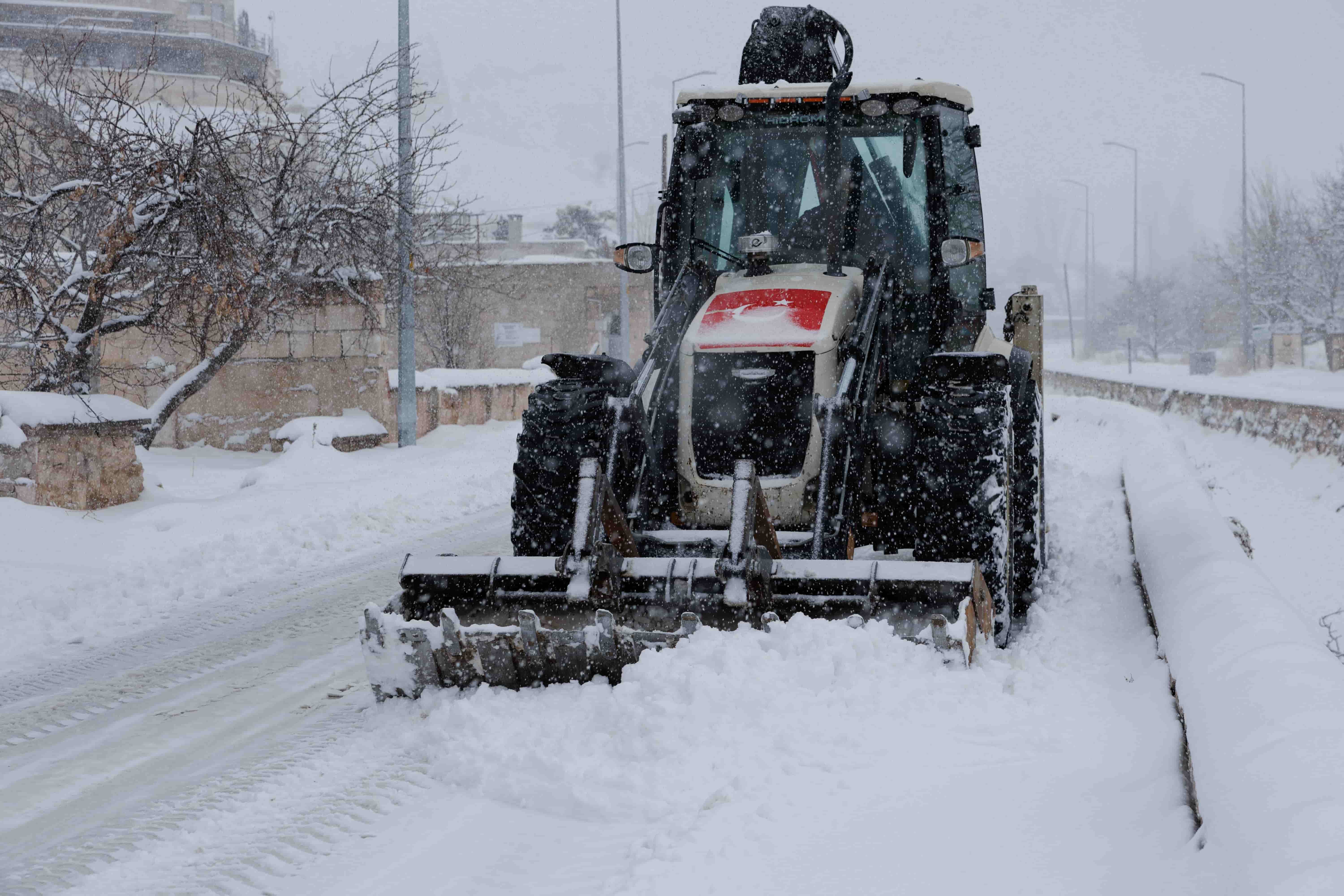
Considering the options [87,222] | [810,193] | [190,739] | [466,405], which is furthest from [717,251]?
[466,405]

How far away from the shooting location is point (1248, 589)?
18.8 feet

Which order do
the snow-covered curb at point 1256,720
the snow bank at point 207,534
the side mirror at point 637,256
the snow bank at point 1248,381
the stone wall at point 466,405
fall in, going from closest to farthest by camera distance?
the snow-covered curb at point 1256,720, the side mirror at point 637,256, the snow bank at point 207,534, the snow bank at point 1248,381, the stone wall at point 466,405

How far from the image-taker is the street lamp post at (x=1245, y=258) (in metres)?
37.7

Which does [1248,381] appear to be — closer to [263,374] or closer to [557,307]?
[557,307]

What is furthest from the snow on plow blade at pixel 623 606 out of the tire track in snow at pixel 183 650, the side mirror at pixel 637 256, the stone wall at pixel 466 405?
the stone wall at pixel 466 405

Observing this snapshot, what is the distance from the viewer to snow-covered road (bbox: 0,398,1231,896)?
360 cm

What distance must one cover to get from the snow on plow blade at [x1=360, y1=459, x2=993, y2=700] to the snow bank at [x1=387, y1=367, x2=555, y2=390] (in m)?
13.6

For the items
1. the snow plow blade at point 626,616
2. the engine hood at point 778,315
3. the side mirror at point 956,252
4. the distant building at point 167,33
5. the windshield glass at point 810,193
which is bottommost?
the snow plow blade at point 626,616

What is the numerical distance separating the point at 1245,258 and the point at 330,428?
31976 mm

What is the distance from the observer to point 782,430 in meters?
5.99

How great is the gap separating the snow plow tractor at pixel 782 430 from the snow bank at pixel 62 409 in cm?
602

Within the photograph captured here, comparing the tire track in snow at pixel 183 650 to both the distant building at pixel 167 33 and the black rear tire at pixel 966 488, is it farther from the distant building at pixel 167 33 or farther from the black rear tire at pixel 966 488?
the distant building at pixel 167 33

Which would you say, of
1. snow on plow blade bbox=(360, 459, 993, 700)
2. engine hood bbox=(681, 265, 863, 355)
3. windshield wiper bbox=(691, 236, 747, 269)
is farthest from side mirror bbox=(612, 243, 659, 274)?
snow on plow blade bbox=(360, 459, 993, 700)

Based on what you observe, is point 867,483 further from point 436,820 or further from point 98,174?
point 98,174
